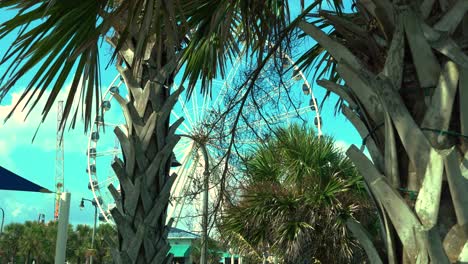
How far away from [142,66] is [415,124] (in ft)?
10.3

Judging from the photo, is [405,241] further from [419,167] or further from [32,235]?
[32,235]

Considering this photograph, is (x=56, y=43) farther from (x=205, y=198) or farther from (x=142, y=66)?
(x=205, y=198)

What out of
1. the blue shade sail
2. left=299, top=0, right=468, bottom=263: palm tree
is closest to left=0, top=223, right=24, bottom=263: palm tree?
the blue shade sail

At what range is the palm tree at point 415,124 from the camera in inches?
71.0

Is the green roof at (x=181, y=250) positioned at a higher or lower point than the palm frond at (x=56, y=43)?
higher

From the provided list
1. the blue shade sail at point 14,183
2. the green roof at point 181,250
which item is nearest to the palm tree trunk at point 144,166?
the blue shade sail at point 14,183

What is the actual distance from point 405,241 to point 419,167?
0.28m

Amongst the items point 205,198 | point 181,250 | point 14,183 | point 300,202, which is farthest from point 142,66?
point 181,250

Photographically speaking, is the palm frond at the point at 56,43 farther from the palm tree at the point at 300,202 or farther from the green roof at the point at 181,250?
the green roof at the point at 181,250

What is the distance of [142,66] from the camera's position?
15.2 ft

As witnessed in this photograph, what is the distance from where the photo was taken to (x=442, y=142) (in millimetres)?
1915

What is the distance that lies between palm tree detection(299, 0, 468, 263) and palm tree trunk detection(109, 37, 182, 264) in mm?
2414

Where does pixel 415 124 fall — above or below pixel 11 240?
below

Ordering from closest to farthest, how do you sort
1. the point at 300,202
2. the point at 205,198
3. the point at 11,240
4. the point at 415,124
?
1. the point at 415,124
2. the point at 205,198
3. the point at 300,202
4. the point at 11,240
